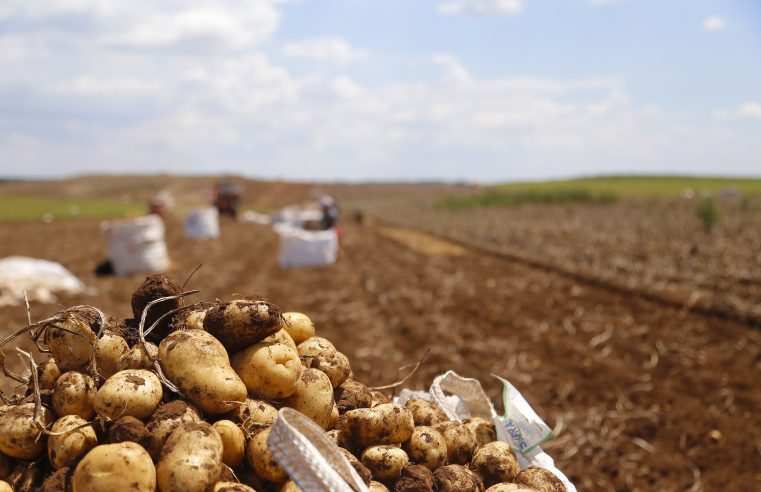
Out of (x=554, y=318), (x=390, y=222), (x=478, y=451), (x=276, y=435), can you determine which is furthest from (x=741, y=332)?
(x=390, y=222)

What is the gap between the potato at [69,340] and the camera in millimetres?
2480

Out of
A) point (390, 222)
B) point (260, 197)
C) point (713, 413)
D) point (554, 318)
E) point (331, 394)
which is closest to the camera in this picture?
point (331, 394)

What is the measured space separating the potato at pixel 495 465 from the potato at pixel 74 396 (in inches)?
62.9

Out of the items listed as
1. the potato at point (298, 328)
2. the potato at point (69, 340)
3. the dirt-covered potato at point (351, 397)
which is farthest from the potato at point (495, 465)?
the potato at point (69, 340)

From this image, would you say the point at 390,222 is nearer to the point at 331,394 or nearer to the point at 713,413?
the point at 713,413

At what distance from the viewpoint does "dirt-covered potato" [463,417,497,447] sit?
294 centimetres

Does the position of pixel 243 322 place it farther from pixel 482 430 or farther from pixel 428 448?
pixel 482 430

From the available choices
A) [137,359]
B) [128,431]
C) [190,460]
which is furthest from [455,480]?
[137,359]

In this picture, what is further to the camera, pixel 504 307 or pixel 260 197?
pixel 260 197

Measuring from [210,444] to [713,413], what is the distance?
5.79 metres

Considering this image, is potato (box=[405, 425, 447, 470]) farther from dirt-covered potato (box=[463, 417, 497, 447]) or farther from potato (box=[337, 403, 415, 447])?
dirt-covered potato (box=[463, 417, 497, 447])

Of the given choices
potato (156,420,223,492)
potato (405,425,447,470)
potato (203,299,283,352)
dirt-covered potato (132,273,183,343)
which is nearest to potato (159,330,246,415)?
potato (203,299,283,352)

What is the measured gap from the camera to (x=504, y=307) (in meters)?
10.5

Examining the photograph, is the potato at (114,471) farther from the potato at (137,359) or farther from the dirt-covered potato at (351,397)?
the dirt-covered potato at (351,397)
